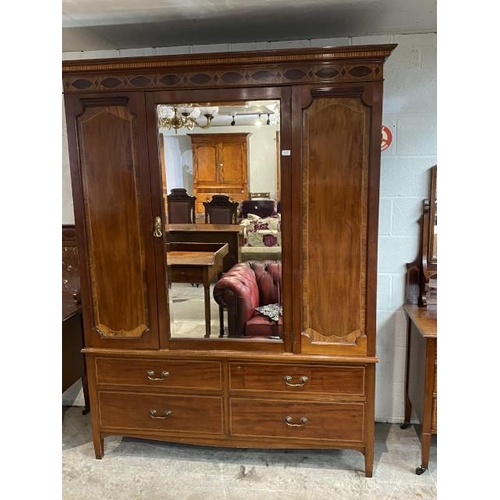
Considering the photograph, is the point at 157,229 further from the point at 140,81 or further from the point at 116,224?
the point at 140,81

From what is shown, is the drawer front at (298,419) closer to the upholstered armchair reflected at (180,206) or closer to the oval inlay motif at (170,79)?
the upholstered armchair reflected at (180,206)

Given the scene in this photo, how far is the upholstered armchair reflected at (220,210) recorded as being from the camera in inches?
79.9

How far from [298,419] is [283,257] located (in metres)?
0.82

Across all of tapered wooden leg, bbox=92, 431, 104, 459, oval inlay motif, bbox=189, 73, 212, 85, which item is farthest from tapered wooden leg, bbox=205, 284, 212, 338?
oval inlay motif, bbox=189, 73, 212, 85

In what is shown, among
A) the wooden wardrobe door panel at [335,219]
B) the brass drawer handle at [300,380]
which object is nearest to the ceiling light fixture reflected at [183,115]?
the wooden wardrobe door panel at [335,219]

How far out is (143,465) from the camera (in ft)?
7.28

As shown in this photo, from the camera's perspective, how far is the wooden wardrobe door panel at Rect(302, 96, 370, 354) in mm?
1825

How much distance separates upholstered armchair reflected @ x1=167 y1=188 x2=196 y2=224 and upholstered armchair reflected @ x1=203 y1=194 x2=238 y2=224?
0.25ft

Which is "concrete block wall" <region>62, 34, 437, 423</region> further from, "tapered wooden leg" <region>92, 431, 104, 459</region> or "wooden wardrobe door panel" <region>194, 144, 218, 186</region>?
"tapered wooden leg" <region>92, 431, 104, 459</region>

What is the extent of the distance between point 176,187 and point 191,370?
3.06ft

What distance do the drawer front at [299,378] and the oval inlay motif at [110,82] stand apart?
1460mm
